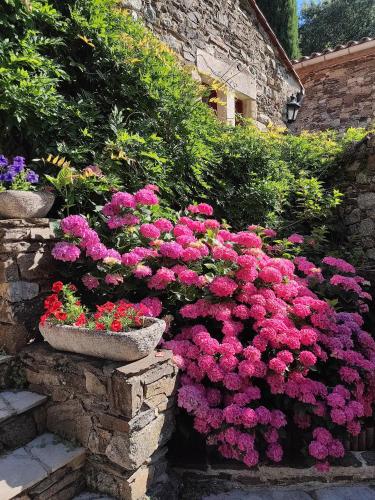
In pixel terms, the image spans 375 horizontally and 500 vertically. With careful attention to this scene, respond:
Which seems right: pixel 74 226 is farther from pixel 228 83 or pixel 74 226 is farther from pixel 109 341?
pixel 228 83

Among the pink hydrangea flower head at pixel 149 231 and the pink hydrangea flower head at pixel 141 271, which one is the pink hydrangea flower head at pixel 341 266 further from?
the pink hydrangea flower head at pixel 141 271

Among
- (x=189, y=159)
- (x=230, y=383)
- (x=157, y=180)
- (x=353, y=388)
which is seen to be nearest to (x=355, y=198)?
(x=189, y=159)

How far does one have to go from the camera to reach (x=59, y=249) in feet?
8.02

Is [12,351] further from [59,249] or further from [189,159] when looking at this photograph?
[189,159]

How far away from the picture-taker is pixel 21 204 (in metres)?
2.44

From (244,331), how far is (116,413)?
1.02 m

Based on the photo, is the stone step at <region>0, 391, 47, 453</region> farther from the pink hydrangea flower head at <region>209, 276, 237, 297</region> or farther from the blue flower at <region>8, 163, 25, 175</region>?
the blue flower at <region>8, 163, 25, 175</region>

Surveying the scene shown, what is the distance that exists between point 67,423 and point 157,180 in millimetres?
2204

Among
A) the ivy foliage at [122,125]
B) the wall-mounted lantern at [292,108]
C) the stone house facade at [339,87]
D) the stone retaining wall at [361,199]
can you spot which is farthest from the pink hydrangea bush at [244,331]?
the stone house facade at [339,87]

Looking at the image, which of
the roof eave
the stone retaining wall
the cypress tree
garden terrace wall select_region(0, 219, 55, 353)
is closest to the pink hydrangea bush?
garden terrace wall select_region(0, 219, 55, 353)

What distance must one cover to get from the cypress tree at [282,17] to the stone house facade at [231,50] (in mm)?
5307

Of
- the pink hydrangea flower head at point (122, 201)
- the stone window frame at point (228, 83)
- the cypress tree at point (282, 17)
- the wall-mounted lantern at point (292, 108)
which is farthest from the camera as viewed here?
the cypress tree at point (282, 17)

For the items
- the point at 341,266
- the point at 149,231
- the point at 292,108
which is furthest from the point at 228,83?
the point at 149,231

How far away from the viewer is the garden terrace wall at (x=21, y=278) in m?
2.38
